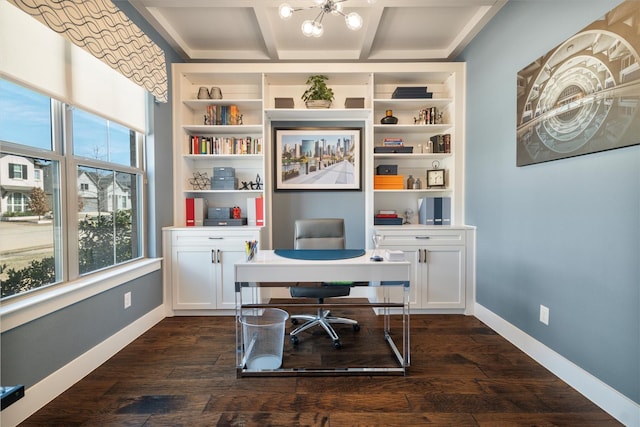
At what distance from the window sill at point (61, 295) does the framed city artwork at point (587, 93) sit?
320 cm

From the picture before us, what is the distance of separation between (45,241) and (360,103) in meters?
2.91

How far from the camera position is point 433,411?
1609mm

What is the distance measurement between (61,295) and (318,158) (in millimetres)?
2564

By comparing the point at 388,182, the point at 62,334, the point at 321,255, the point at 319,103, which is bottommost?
the point at 62,334

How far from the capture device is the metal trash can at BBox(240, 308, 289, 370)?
2006 millimetres

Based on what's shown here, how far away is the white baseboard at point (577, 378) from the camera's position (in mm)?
1492

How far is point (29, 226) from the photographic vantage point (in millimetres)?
1674

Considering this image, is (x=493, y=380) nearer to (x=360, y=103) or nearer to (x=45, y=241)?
(x=360, y=103)

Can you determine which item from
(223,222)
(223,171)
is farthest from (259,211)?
(223,171)

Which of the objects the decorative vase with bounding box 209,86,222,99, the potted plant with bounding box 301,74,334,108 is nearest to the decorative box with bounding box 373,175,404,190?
the potted plant with bounding box 301,74,334,108

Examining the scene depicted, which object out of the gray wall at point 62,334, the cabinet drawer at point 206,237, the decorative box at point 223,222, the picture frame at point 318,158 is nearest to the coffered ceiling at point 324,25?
the picture frame at point 318,158

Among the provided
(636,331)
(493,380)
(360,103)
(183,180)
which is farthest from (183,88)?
(636,331)

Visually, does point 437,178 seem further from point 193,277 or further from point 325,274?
point 193,277

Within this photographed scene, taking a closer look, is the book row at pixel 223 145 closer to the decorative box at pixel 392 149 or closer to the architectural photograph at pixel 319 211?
the architectural photograph at pixel 319 211
